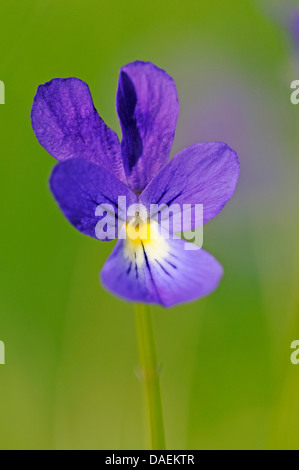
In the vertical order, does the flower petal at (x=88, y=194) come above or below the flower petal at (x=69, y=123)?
below

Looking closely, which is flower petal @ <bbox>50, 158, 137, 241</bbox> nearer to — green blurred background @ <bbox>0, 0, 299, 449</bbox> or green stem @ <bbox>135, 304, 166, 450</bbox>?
green stem @ <bbox>135, 304, 166, 450</bbox>

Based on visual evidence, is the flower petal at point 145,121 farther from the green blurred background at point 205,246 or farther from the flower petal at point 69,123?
the green blurred background at point 205,246

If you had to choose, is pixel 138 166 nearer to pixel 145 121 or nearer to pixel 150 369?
pixel 145 121

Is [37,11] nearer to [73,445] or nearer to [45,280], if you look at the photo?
[45,280]

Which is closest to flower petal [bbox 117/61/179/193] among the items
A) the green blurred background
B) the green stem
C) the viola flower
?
the viola flower

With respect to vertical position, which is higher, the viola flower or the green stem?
the viola flower

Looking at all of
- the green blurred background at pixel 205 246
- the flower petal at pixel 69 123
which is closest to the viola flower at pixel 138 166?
the flower petal at pixel 69 123
